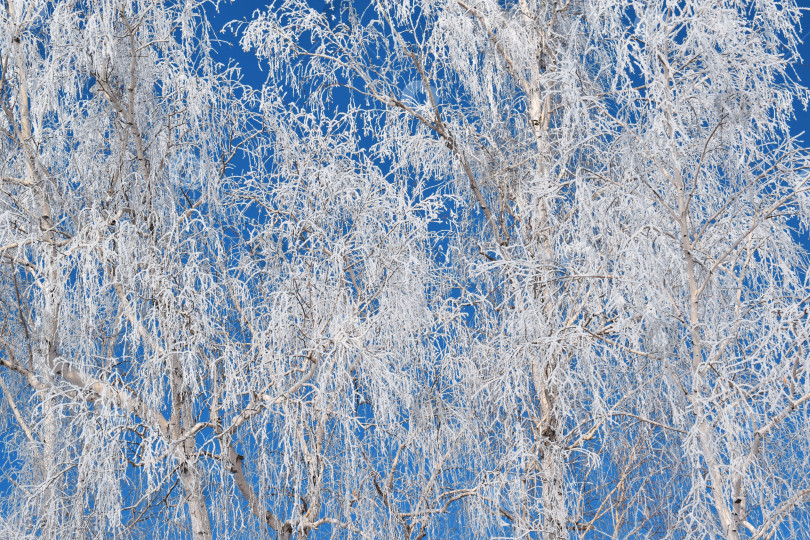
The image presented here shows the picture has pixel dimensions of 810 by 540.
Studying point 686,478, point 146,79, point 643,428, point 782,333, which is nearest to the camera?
point 782,333

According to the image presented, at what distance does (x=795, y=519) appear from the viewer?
12.6 ft

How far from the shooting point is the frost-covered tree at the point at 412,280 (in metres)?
4.16

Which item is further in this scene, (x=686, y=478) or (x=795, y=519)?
(x=686, y=478)

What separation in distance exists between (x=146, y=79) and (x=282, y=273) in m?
1.65

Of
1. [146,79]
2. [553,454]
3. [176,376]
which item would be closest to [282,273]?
[176,376]

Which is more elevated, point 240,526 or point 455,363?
point 455,363

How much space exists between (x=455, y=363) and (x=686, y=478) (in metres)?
1.54

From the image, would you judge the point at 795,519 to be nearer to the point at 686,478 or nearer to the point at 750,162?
the point at 686,478

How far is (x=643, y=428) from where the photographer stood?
5391 millimetres

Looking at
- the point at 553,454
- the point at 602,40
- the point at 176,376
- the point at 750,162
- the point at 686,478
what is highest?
the point at 602,40

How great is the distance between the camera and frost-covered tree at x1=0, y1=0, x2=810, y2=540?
4160 millimetres

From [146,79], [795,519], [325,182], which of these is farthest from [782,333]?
[146,79]

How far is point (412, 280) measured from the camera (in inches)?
202

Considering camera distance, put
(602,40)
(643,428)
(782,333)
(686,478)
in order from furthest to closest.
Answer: (602,40) < (643,428) < (686,478) < (782,333)
